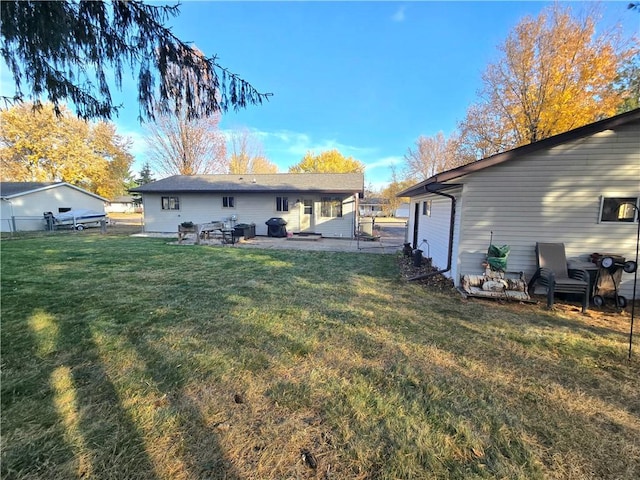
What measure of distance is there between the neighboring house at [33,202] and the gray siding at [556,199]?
24094mm

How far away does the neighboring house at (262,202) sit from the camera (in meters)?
15.1

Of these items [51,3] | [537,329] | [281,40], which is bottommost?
[537,329]

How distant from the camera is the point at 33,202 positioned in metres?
18.9

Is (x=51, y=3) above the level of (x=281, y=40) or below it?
below

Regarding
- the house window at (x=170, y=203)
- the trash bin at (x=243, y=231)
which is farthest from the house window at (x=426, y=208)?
the house window at (x=170, y=203)

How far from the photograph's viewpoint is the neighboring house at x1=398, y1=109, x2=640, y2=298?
5.20 metres

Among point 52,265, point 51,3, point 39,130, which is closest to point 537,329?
point 51,3

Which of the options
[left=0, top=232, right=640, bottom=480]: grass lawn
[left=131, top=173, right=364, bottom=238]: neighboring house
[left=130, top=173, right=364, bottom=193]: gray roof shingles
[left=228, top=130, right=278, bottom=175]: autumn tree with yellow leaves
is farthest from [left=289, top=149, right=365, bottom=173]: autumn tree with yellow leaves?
[left=0, top=232, right=640, bottom=480]: grass lawn

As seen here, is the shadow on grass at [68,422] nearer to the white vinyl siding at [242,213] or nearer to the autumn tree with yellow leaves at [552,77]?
the white vinyl siding at [242,213]

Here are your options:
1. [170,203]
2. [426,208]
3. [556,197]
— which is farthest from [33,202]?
[556,197]

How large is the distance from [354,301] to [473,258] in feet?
9.58

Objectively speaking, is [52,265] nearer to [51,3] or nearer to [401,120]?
[51,3]

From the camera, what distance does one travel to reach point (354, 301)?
16.8 feet

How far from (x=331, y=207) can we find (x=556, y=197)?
35.1 ft
